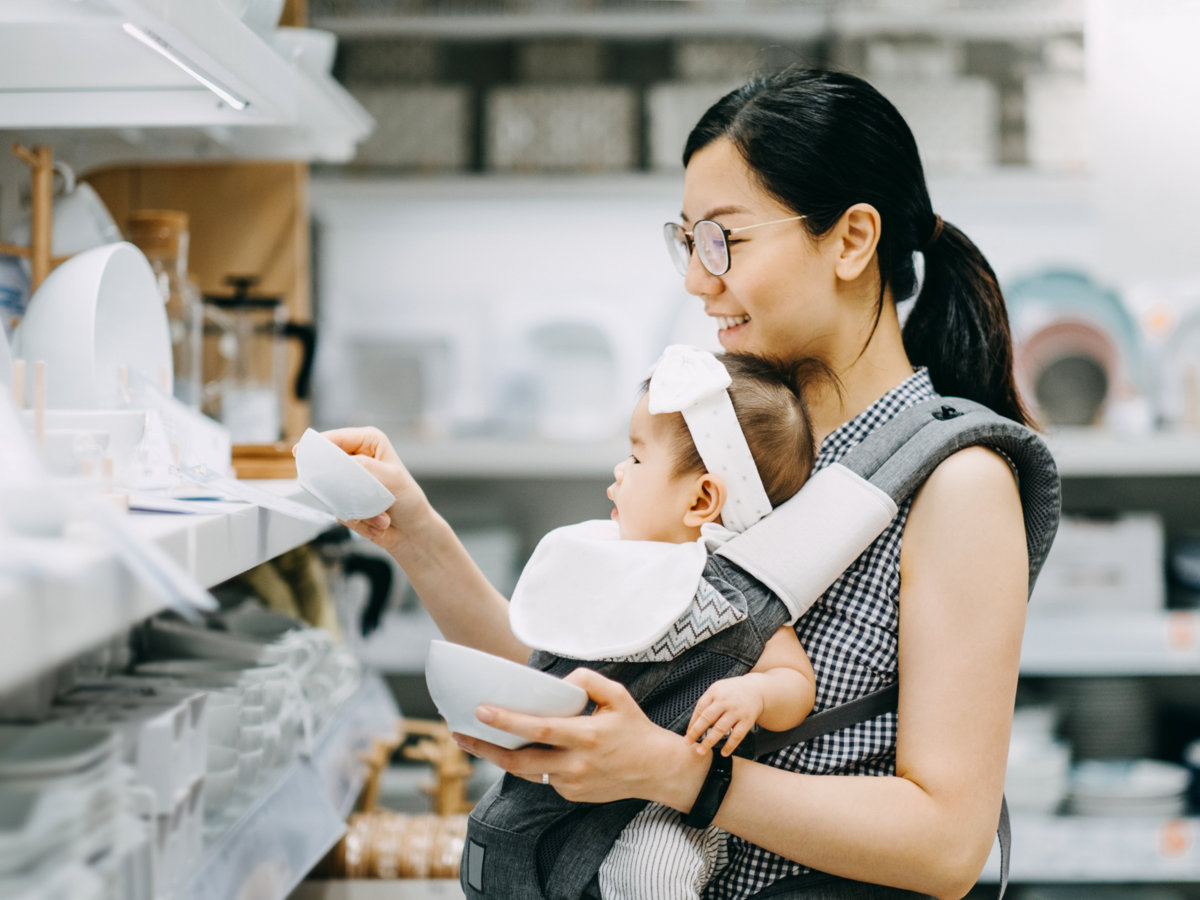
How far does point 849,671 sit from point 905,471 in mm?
188

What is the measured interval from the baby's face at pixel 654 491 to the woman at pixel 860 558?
142 mm

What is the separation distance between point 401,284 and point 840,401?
1619 mm

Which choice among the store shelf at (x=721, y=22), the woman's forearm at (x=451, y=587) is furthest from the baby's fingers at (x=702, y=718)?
the store shelf at (x=721, y=22)

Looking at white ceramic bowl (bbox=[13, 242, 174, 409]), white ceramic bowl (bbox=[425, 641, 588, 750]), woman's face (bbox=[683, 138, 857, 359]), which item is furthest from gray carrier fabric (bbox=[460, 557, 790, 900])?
white ceramic bowl (bbox=[13, 242, 174, 409])

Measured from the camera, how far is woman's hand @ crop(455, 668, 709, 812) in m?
0.75

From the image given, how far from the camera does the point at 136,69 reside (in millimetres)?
950

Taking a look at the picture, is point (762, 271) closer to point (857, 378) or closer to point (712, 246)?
point (712, 246)

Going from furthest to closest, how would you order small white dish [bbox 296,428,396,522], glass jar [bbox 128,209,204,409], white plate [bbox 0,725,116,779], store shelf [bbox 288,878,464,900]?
glass jar [bbox 128,209,204,409] → store shelf [bbox 288,878,464,900] → small white dish [bbox 296,428,396,522] → white plate [bbox 0,725,116,779]

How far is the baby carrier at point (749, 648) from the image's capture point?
34.1 inches

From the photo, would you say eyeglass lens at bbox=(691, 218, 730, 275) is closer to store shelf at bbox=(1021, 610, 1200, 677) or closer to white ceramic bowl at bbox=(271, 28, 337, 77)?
white ceramic bowl at bbox=(271, 28, 337, 77)

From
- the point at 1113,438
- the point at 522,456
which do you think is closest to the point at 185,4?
the point at 522,456

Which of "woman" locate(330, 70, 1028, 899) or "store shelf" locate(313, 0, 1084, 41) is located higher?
"store shelf" locate(313, 0, 1084, 41)

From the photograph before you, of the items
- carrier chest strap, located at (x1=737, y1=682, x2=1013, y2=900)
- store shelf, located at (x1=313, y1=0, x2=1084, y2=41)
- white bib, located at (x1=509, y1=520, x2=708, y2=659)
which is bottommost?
carrier chest strap, located at (x1=737, y1=682, x2=1013, y2=900)

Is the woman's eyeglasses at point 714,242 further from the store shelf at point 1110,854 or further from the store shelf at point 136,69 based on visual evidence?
the store shelf at point 1110,854
